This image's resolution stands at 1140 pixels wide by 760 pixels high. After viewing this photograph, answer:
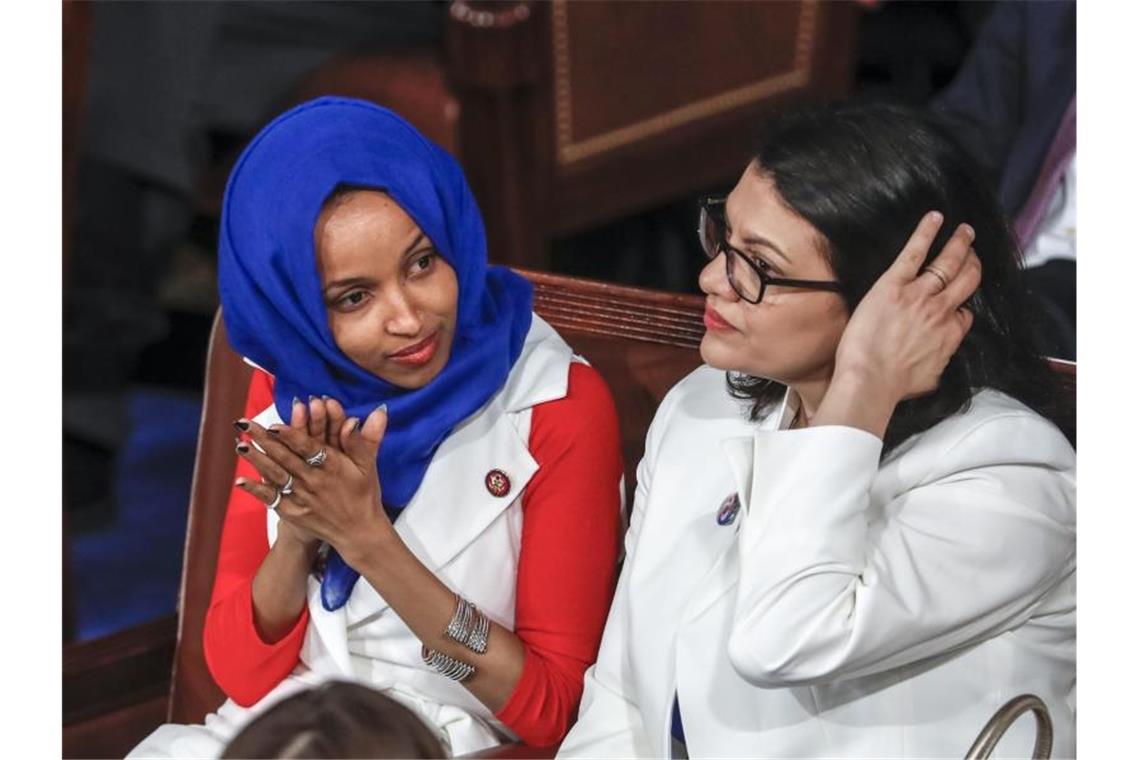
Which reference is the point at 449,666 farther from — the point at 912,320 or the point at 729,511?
the point at 912,320

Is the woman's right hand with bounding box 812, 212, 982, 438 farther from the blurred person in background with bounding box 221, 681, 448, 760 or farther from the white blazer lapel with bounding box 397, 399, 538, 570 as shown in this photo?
the blurred person in background with bounding box 221, 681, 448, 760

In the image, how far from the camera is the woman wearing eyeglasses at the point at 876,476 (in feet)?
6.06

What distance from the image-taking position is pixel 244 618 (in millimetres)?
2230

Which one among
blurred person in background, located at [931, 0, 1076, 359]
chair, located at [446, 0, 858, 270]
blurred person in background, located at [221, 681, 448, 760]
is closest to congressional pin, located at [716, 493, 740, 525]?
blurred person in background, located at [221, 681, 448, 760]

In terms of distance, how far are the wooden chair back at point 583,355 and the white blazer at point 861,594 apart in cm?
30

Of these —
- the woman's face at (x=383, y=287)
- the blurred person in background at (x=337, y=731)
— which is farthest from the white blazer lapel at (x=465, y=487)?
the blurred person in background at (x=337, y=731)

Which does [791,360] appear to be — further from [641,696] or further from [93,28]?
[93,28]

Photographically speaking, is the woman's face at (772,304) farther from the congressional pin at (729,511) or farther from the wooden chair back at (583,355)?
the wooden chair back at (583,355)

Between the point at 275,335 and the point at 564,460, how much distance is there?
346 mm

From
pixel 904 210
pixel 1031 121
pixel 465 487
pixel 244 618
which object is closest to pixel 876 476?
pixel 904 210

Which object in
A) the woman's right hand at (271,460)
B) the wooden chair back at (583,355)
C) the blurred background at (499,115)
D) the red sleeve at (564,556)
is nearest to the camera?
the woman's right hand at (271,460)
